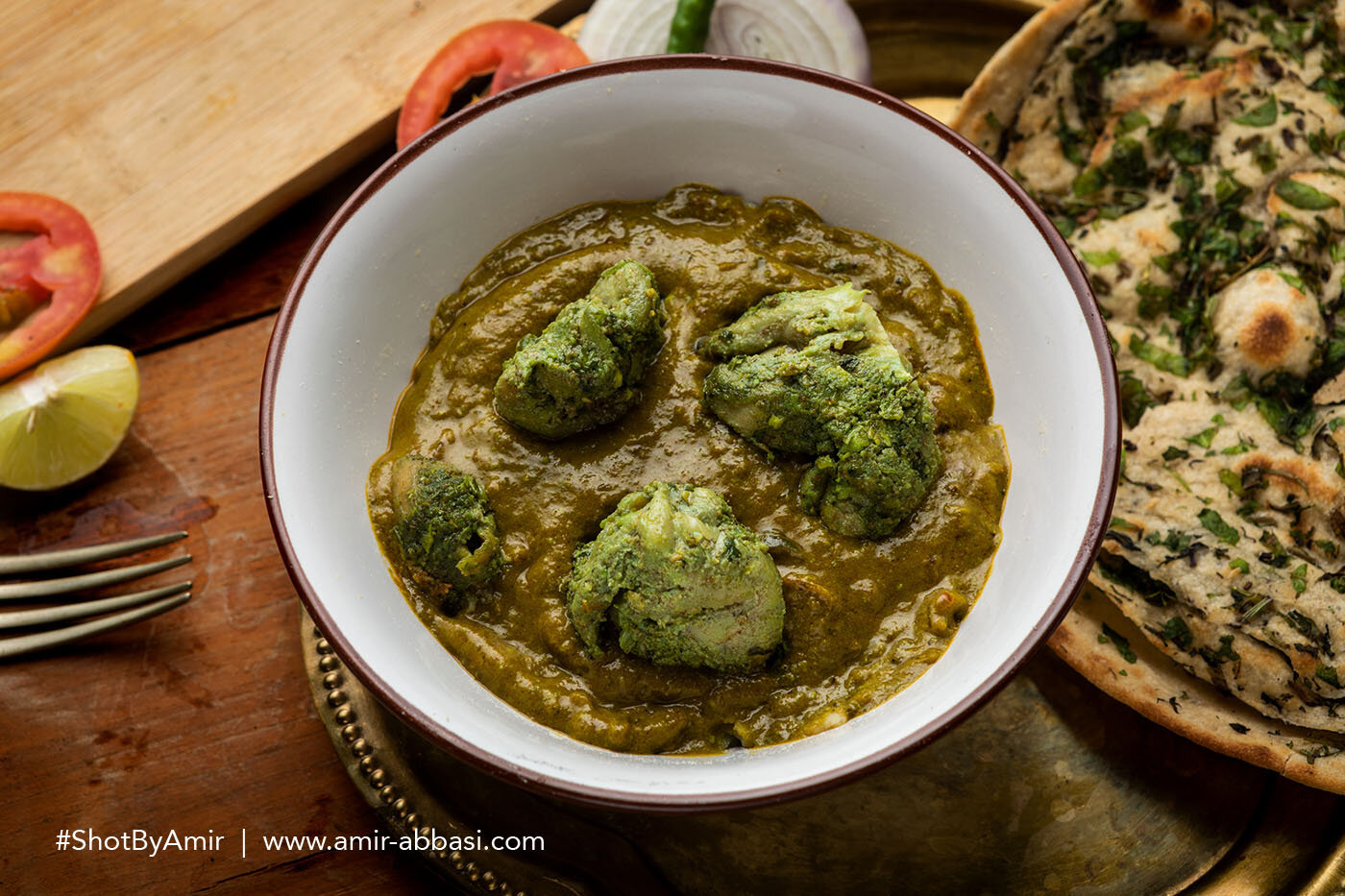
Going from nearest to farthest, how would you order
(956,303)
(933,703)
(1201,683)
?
(933,703), (956,303), (1201,683)

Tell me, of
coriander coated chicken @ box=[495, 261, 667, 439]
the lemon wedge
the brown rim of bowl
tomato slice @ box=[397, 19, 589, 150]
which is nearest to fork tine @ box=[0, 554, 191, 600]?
the lemon wedge

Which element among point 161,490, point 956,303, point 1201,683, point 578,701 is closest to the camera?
point 578,701

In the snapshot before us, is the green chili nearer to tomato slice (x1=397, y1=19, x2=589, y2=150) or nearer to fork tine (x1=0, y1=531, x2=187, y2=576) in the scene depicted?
tomato slice (x1=397, y1=19, x2=589, y2=150)

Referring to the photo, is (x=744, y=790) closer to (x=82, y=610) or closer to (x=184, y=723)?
(x=184, y=723)

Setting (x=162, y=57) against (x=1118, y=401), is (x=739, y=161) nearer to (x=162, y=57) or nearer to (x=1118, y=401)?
(x=1118, y=401)

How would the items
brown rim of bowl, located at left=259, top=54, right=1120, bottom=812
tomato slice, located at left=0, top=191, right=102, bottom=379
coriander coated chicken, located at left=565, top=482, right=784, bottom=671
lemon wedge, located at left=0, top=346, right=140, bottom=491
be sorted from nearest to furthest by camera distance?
brown rim of bowl, located at left=259, top=54, right=1120, bottom=812
coriander coated chicken, located at left=565, top=482, right=784, bottom=671
lemon wedge, located at left=0, top=346, right=140, bottom=491
tomato slice, located at left=0, top=191, right=102, bottom=379

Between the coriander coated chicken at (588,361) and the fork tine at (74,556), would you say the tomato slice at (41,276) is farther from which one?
the coriander coated chicken at (588,361)

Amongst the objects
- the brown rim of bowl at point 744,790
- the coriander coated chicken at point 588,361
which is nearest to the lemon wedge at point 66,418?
the brown rim of bowl at point 744,790

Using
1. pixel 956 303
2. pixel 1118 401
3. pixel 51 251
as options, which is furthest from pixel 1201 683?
pixel 51 251
